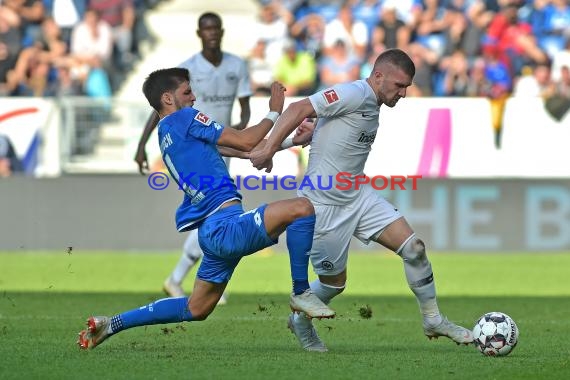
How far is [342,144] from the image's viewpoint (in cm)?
906

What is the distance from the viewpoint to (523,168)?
18.5 m

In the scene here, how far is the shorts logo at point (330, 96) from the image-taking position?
870cm

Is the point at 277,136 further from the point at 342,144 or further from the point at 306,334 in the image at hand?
the point at 306,334

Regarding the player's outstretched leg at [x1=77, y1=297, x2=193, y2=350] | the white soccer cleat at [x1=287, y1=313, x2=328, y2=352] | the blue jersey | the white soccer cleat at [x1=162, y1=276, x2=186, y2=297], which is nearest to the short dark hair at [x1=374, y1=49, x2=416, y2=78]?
the blue jersey

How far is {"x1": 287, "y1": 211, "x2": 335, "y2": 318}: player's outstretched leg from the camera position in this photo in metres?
8.20

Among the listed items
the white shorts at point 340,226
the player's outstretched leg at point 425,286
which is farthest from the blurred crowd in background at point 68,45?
the player's outstretched leg at point 425,286

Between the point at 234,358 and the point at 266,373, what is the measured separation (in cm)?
76

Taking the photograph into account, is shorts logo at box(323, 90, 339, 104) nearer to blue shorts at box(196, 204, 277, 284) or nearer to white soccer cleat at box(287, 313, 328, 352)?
blue shorts at box(196, 204, 277, 284)

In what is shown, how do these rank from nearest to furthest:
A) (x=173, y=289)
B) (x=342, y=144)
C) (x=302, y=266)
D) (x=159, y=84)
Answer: (x=302, y=266), (x=159, y=84), (x=342, y=144), (x=173, y=289)

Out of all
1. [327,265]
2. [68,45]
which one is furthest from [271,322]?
[68,45]

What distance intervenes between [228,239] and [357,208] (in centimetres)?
125

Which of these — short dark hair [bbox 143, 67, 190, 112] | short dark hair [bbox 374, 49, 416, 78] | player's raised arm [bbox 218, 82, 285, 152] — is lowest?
player's raised arm [bbox 218, 82, 285, 152]

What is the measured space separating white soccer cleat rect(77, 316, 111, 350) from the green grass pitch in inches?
3.3

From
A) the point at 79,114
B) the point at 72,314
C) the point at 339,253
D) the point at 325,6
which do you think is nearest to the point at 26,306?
the point at 72,314
